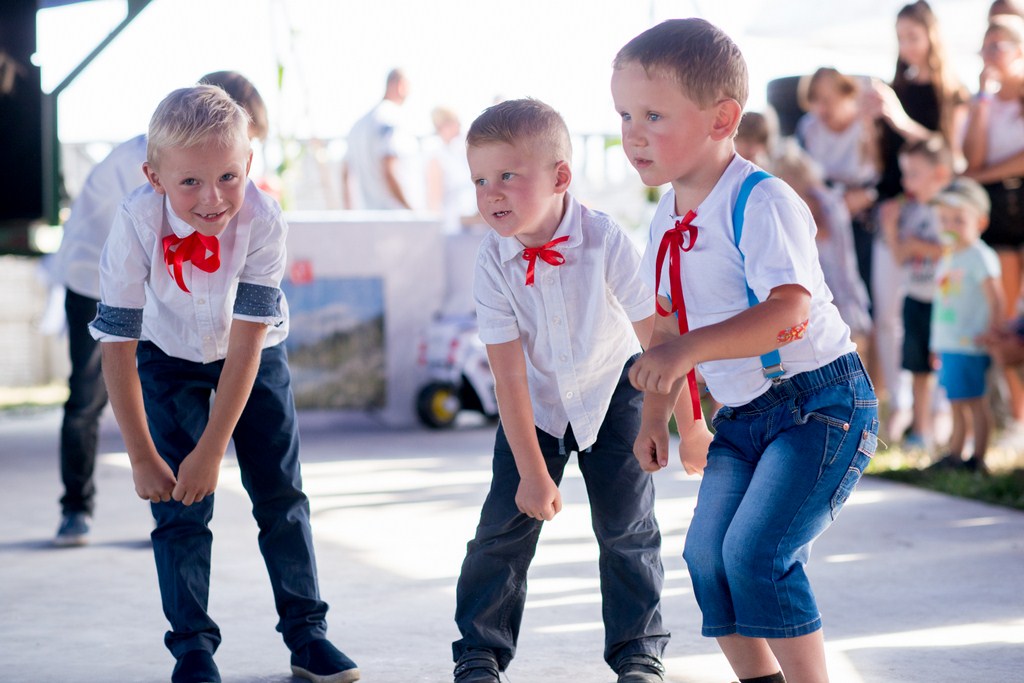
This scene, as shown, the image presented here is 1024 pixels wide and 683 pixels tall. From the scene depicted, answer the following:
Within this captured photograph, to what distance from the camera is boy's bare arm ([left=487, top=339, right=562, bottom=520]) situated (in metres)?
2.36

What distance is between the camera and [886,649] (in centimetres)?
280

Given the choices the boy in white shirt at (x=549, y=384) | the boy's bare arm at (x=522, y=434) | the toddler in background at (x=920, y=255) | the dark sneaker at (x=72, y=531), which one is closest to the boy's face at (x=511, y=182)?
the boy in white shirt at (x=549, y=384)

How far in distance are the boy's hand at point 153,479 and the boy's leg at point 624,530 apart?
81cm

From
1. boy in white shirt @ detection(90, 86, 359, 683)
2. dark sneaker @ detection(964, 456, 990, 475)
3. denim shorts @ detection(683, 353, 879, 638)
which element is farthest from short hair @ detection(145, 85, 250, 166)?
dark sneaker @ detection(964, 456, 990, 475)

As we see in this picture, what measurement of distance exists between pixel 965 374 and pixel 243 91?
2.99 m

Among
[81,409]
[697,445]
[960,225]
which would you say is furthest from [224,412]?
[960,225]

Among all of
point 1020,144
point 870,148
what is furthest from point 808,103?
point 1020,144

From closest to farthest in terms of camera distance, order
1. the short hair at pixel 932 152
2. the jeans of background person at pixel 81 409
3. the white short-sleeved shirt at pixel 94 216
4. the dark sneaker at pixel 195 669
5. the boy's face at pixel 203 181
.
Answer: the boy's face at pixel 203 181 → the dark sneaker at pixel 195 669 → the white short-sleeved shirt at pixel 94 216 → the jeans of background person at pixel 81 409 → the short hair at pixel 932 152

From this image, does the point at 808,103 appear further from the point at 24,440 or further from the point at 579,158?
the point at 579,158

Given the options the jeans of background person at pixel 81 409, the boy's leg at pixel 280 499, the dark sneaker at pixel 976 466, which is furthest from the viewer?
the dark sneaker at pixel 976 466

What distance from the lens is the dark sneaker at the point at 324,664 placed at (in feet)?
8.53

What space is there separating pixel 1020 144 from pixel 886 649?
354 cm

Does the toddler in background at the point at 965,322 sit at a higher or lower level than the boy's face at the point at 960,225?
lower

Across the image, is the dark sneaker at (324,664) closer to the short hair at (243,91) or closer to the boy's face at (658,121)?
the boy's face at (658,121)
